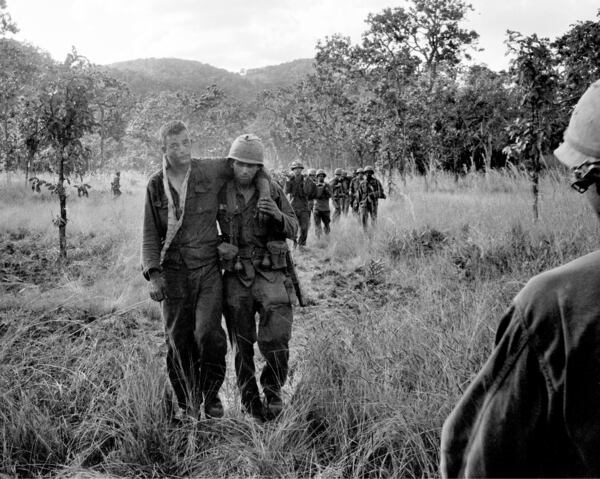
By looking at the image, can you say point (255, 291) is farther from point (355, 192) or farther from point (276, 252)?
point (355, 192)

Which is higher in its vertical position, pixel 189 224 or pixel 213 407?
pixel 189 224

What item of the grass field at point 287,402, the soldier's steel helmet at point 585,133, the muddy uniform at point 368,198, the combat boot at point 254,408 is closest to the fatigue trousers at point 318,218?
the muddy uniform at point 368,198

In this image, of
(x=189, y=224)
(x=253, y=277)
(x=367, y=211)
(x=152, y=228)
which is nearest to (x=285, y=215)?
(x=253, y=277)

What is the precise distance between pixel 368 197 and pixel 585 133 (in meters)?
10.7

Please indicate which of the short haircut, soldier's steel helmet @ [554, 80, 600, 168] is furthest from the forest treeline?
soldier's steel helmet @ [554, 80, 600, 168]

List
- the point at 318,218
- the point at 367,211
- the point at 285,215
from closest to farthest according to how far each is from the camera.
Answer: the point at 285,215 < the point at 367,211 < the point at 318,218

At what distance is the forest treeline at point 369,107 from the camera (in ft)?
30.2

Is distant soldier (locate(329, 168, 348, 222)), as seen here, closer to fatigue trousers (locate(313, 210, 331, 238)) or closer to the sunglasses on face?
fatigue trousers (locate(313, 210, 331, 238))

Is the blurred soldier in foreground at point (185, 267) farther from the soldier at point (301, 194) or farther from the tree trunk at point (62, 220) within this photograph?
the soldier at point (301, 194)

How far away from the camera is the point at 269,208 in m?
3.56

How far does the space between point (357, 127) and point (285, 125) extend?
18063 mm

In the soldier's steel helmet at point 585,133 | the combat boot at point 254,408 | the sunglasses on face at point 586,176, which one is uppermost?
the soldier's steel helmet at point 585,133

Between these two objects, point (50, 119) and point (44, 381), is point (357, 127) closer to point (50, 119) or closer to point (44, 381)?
point (50, 119)

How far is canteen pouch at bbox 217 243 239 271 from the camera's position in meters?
3.57
